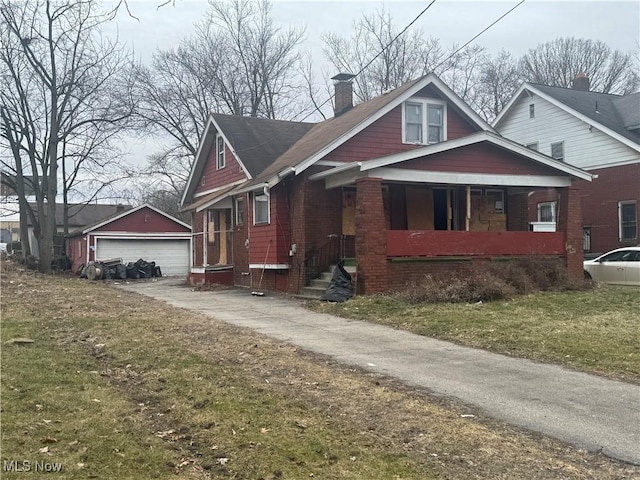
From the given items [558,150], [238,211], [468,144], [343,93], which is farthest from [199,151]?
[558,150]

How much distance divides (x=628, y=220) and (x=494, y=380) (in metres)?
20.7

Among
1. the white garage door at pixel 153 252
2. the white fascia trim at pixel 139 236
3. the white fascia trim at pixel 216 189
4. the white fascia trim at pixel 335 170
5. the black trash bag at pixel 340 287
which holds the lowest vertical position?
the black trash bag at pixel 340 287

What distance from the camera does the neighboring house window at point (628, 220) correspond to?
24547 millimetres

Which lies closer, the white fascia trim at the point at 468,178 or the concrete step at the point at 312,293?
the white fascia trim at the point at 468,178

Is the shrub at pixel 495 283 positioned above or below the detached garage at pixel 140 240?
below

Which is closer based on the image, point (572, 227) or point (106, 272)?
point (572, 227)

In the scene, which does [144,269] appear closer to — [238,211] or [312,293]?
[238,211]

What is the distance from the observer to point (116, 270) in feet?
94.9

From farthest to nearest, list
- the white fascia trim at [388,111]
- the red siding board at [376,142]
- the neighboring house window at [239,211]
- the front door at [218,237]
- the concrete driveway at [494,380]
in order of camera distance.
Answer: the front door at [218,237]
the neighboring house window at [239,211]
the red siding board at [376,142]
the white fascia trim at [388,111]
the concrete driveway at [494,380]

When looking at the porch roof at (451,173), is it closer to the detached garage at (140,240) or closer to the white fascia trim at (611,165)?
the white fascia trim at (611,165)

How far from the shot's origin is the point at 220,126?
77.3 feet

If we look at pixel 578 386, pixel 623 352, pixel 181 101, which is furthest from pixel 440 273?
pixel 181 101

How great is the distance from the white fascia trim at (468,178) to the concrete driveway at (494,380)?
4522 mm

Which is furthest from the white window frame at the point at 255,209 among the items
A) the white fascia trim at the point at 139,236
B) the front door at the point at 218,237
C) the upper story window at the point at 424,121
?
the white fascia trim at the point at 139,236
